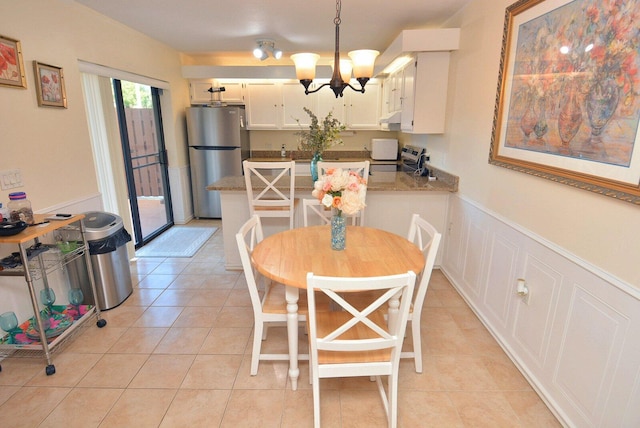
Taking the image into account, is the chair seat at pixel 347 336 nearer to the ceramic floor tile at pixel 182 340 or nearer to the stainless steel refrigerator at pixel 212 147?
the ceramic floor tile at pixel 182 340

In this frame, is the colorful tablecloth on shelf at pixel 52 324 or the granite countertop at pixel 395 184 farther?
the granite countertop at pixel 395 184

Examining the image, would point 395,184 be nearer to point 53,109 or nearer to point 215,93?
point 53,109

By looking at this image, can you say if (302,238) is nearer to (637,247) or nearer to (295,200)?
(295,200)

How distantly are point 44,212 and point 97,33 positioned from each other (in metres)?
1.79

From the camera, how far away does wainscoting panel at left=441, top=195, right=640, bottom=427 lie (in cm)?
133

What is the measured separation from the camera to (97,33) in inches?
122

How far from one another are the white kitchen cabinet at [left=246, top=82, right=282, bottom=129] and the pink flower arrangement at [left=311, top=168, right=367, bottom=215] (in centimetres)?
373

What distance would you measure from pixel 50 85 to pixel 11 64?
0.32 metres

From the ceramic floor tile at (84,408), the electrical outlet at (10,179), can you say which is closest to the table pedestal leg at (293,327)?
the ceramic floor tile at (84,408)

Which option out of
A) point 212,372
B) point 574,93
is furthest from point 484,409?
point 574,93

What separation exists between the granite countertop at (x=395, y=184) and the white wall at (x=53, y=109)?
109 centimetres

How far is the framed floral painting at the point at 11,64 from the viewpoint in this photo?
2.09 metres

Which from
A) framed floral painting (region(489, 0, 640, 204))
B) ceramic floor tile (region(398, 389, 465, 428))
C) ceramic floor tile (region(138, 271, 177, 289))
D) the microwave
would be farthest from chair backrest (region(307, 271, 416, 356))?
the microwave

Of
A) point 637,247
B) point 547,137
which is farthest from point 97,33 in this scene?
point 637,247
